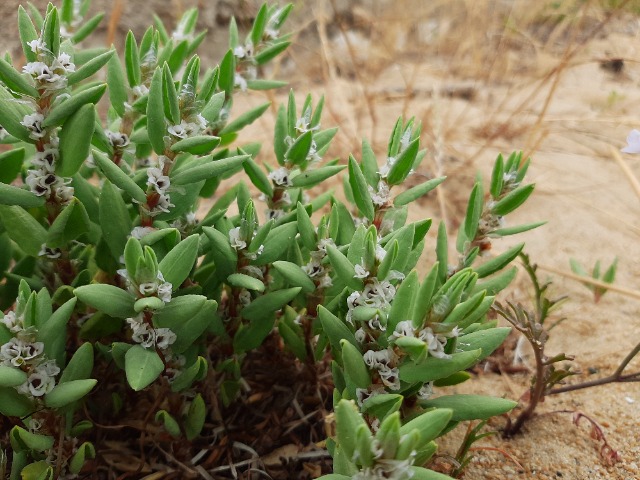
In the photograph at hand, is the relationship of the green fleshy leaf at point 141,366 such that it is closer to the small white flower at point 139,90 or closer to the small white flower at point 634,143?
the small white flower at point 139,90

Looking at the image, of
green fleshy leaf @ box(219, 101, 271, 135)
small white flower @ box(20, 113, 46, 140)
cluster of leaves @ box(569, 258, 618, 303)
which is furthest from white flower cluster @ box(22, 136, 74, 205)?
cluster of leaves @ box(569, 258, 618, 303)

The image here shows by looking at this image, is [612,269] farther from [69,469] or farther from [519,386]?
[69,469]

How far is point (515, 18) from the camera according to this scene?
11.6ft

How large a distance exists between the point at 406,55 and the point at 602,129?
1.27 m

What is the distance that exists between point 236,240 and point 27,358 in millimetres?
333

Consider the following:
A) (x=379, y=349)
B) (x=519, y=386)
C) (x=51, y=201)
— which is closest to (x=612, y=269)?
(x=519, y=386)

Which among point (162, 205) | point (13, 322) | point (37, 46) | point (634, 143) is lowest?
point (13, 322)

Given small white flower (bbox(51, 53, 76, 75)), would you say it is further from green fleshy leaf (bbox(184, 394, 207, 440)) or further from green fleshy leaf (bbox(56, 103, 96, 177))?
green fleshy leaf (bbox(184, 394, 207, 440))

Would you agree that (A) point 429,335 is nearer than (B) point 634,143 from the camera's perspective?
Yes

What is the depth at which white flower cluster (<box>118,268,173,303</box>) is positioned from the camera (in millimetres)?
877

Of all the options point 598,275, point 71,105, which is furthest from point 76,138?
point 598,275

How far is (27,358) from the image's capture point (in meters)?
0.87

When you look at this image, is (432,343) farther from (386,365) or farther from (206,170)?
(206,170)

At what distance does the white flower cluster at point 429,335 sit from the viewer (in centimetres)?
81
